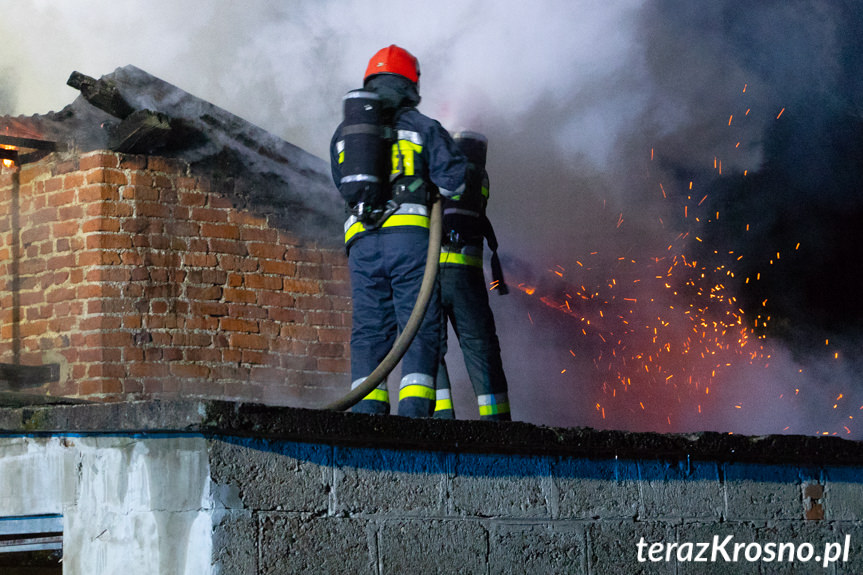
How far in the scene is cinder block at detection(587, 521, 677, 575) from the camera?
402 centimetres

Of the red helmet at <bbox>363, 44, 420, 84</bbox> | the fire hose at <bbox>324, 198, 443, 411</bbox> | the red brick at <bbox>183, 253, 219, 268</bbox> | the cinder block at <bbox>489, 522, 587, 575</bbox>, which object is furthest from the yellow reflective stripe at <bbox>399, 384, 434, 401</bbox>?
the red brick at <bbox>183, 253, 219, 268</bbox>

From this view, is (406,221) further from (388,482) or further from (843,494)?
(843,494)

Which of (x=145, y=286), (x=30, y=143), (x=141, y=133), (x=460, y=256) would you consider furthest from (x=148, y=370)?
(x=460, y=256)

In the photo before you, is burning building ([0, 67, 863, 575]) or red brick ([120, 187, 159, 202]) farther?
red brick ([120, 187, 159, 202])

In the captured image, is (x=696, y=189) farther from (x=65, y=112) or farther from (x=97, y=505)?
(x=97, y=505)

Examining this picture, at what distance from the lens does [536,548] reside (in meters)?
3.88

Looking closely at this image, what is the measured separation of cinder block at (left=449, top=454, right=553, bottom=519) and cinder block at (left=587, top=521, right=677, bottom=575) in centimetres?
25

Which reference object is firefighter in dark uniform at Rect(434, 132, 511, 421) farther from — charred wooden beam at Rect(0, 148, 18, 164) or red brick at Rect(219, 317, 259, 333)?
charred wooden beam at Rect(0, 148, 18, 164)

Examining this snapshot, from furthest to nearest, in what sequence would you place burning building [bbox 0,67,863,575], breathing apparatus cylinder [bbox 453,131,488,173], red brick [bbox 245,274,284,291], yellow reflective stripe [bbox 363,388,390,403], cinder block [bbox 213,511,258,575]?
red brick [bbox 245,274,284,291] < breathing apparatus cylinder [bbox 453,131,488,173] < yellow reflective stripe [bbox 363,388,390,403] < burning building [bbox 0,67,863,575] < cinder block [bbox 213,511,258,575]

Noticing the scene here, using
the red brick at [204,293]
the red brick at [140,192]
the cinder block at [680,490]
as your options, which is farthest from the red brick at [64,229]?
the cinder block at [680,490]

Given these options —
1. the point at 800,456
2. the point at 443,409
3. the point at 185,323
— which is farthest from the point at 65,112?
the point at 800,456

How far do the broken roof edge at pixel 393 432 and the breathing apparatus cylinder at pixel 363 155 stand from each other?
1733 millimetres

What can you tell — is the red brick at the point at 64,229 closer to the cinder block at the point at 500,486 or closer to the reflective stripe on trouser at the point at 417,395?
the reflective stripe on trouser at the point at 417,395

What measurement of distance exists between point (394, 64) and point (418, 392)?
1.73m
